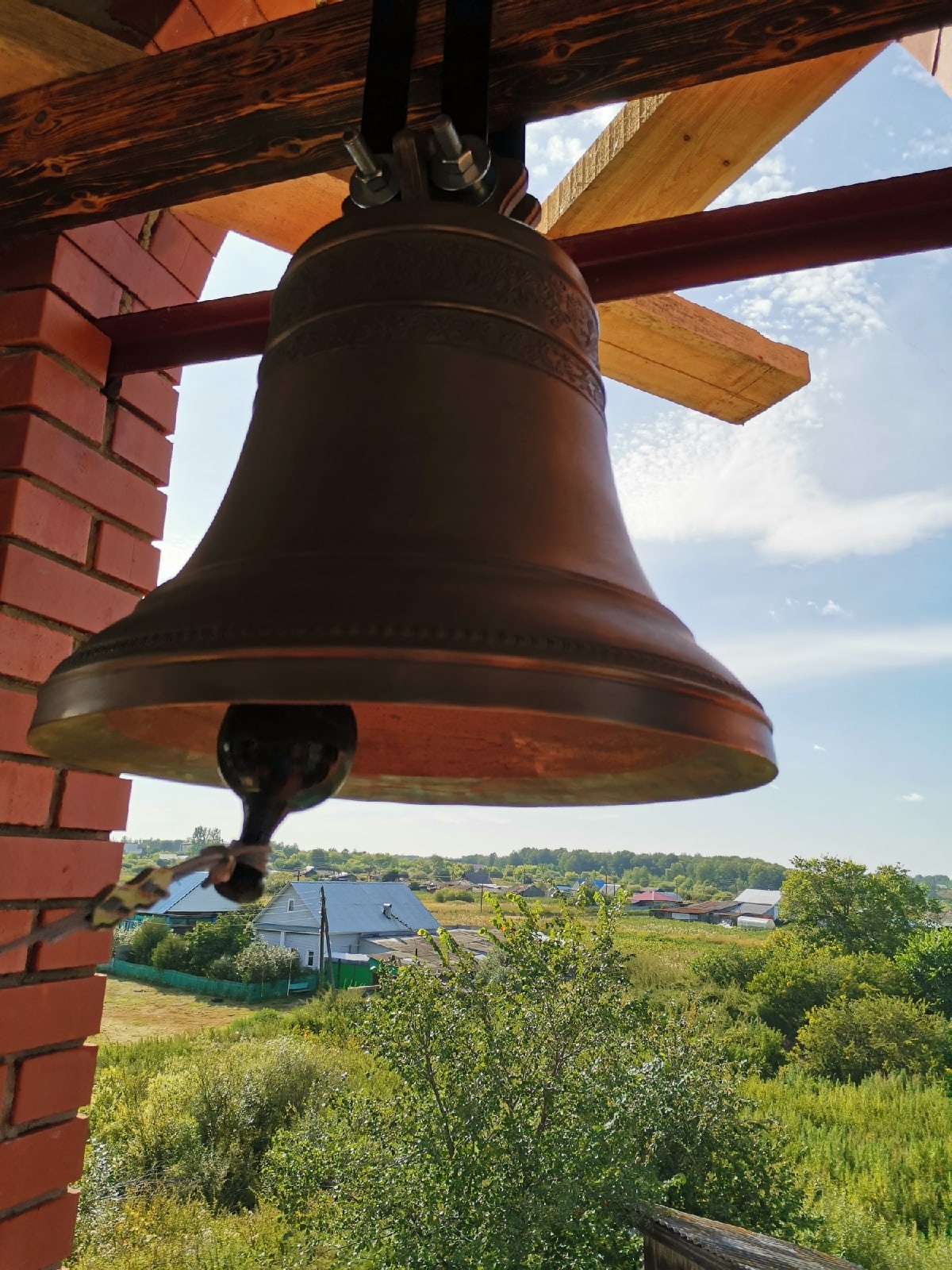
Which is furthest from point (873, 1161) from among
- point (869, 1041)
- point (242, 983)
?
point (242, 983)

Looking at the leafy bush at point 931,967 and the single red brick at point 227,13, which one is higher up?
the single red brick at point 227,13

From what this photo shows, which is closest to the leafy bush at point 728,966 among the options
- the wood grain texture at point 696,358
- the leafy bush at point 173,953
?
the leafy bush at point 173,953

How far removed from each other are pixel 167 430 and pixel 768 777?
1.04 m

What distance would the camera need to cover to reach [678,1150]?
8.45 meters

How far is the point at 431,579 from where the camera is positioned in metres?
0.40

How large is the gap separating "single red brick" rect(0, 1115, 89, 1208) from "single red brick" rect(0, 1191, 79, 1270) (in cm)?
2

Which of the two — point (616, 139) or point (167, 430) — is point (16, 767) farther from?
A: point (616, 139)

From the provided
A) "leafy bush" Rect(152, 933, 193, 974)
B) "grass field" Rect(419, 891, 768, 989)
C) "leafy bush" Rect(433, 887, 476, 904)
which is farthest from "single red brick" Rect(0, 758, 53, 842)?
"leafy bush" Rect(433, 887, 476, 904)

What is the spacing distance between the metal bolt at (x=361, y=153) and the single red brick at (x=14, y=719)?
663 mm

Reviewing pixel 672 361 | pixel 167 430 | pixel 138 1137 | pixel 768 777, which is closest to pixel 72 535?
pixel 167 430

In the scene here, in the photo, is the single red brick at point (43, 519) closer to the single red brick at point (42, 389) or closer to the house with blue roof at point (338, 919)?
the single red brick at point (42, 389)

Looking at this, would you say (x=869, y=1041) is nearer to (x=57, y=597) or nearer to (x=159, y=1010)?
(x=159, y=1010)

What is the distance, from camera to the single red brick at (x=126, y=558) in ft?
3.62

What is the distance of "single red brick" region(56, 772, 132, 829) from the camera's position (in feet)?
3.38
